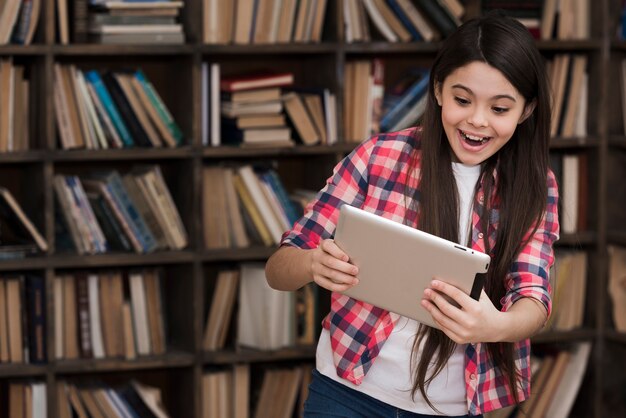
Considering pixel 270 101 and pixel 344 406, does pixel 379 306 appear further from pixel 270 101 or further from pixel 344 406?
pixel 270 101

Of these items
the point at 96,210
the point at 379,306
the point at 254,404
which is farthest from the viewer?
the point at 254,404

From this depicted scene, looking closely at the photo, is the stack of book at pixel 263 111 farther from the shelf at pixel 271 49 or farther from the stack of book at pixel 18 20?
the stack of book at pixel 18 20

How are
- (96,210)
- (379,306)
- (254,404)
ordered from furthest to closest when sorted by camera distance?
(254,404) → (96,210) → (379,306)

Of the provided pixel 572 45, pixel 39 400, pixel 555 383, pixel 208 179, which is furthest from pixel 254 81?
pixel 555 383

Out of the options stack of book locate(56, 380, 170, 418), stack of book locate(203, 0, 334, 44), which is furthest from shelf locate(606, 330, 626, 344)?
stack of book locate(56, 380, 170, 418)

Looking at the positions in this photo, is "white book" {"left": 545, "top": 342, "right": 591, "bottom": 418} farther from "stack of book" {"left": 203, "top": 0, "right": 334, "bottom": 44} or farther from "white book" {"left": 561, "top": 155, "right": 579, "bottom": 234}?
"stack of book" {"left": 203, "top": 0, "right": 334, "bottom": 44}

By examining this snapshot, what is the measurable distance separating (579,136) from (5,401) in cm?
208

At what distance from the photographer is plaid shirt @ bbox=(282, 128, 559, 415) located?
5.76ft

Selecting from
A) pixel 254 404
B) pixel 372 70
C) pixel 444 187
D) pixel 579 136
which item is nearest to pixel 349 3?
pixel 372 70

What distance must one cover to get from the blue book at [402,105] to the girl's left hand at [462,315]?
182 cm

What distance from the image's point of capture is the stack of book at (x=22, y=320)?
3.12m

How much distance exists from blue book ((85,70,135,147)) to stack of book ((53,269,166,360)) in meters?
0.43

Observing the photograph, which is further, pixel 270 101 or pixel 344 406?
pixel 270 101

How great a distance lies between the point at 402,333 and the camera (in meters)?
1.77
